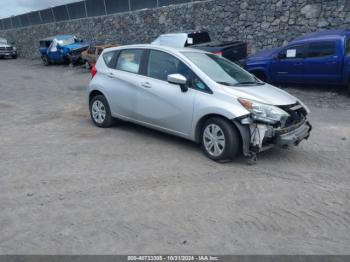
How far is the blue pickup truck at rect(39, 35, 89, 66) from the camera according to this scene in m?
23.1

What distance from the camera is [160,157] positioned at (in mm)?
5938

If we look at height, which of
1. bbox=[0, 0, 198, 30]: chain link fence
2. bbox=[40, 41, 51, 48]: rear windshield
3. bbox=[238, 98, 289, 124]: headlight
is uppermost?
bbox=[0, 0, 198, 30]: chain link fence

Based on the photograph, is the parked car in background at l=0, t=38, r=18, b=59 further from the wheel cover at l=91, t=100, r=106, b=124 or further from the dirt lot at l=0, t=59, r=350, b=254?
the wheel cover at l=91, t=100, r=106, b=124

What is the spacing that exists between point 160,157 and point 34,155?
2071 millimetres

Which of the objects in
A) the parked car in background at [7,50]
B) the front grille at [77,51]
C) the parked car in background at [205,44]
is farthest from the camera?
the parked car in background at [7,50]

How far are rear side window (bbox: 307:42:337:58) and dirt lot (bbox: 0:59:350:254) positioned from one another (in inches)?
145

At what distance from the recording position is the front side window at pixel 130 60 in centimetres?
688

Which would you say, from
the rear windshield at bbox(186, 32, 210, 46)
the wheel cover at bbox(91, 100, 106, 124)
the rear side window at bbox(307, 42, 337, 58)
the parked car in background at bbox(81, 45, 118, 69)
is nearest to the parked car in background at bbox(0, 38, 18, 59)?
the parked car in background at bbox(81, 45, 118, 69)

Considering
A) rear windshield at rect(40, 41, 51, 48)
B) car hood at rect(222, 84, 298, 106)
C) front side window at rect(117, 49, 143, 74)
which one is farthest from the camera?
rear windshield at rect(40, 41, 51, 48)

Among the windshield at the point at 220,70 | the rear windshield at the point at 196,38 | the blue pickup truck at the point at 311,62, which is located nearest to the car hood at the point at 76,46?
the rear windshield at the point at 196,38

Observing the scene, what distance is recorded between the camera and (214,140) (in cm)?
563

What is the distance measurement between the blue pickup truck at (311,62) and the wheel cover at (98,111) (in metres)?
6.15

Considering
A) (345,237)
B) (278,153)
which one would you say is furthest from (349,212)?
(278,153)

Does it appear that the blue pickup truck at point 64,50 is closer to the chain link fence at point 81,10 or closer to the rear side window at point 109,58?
the chain link fence at point 81,10
